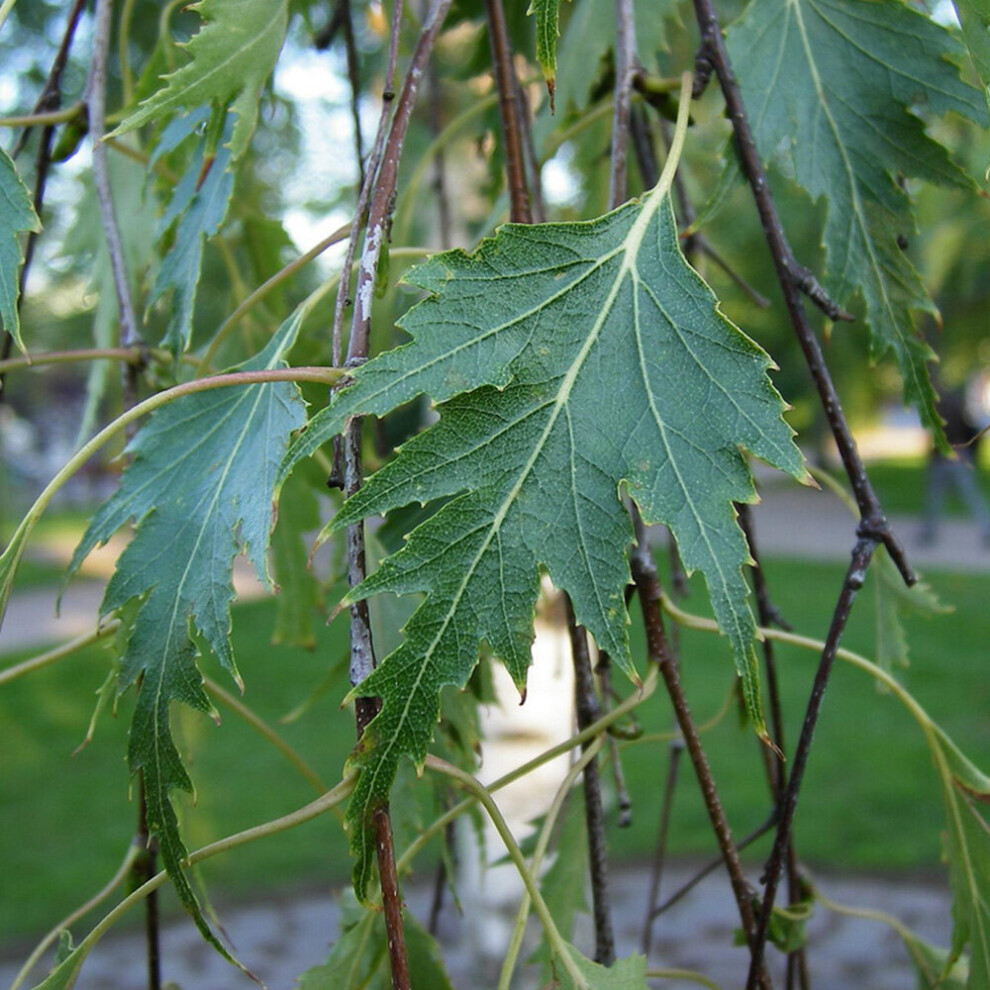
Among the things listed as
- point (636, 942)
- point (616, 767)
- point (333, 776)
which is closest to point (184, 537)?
point (616, 767)

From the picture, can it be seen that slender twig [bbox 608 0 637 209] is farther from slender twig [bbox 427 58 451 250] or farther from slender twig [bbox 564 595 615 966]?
slender twig [bbox 427 58 451 250]

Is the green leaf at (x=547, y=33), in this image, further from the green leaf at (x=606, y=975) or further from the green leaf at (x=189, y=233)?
the green leaf at (x=606, y=975)

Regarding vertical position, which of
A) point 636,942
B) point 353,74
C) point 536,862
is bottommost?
point 636,942

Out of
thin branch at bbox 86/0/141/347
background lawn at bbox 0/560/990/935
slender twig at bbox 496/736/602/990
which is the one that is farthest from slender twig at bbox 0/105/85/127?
background lawn at bbox 0/560/990/935

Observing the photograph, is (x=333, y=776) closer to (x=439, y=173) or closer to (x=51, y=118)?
(x=439, y=173)

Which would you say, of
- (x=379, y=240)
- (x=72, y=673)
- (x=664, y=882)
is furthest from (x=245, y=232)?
(x=72, y=673)

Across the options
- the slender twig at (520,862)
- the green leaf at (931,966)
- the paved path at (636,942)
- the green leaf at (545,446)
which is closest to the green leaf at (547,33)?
the green leaf at (545,446)

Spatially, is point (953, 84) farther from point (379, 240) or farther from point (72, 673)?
point (72, 673)
